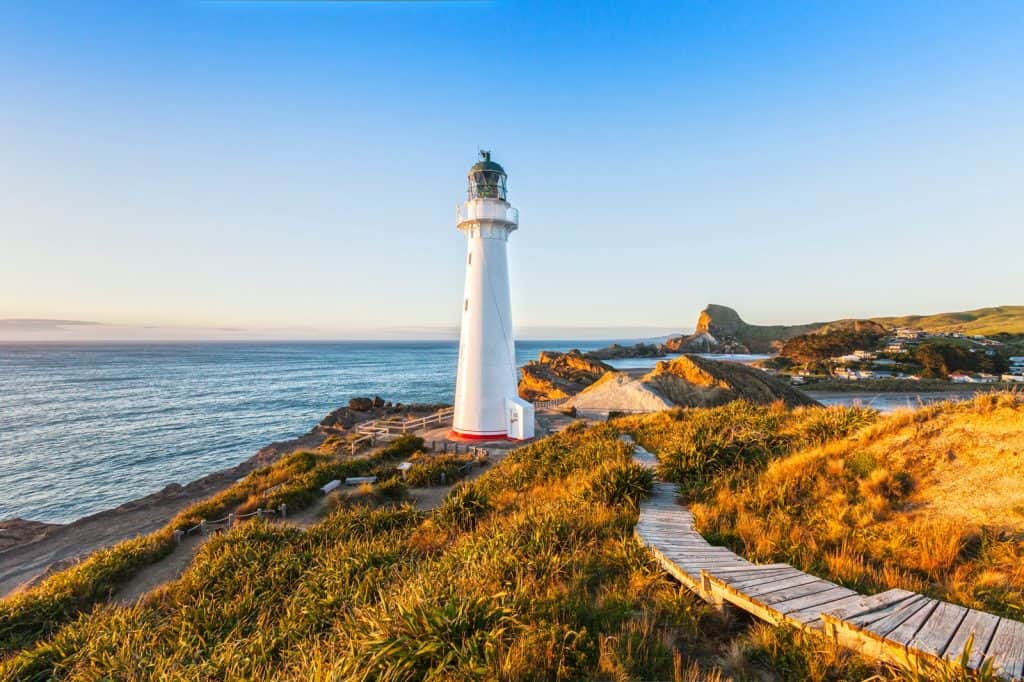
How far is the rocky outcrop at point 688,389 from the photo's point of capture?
24.4 metres

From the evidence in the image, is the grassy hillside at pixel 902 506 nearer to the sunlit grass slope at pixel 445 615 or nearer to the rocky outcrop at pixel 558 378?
the sunlit grass slope at pixel 445 615

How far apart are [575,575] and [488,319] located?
1462 centimetres

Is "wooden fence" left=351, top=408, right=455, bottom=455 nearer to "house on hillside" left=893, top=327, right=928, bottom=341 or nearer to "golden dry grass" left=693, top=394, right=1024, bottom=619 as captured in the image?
"golden dry grass" left=693, top=394, right=1024, bottom=619

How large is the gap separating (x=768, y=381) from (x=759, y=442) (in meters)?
20.9

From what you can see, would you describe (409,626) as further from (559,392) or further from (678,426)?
(559,392)

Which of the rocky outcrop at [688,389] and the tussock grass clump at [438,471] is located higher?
the rocky outcrop at [688,389]

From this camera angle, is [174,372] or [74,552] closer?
[74,552]

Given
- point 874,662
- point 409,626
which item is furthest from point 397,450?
point 874,662

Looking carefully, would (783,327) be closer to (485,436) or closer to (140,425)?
(485,436)

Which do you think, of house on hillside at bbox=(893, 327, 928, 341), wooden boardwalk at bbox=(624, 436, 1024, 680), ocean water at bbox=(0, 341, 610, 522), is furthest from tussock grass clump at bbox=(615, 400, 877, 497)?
house on hillside at bbox=(893, 327, 928, 341)

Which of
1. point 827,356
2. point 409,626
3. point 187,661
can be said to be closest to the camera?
point 409,626

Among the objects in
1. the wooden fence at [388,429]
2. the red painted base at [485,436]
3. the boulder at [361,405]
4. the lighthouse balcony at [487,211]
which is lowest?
the boulder at [361,405]

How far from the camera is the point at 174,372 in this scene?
74.4 m

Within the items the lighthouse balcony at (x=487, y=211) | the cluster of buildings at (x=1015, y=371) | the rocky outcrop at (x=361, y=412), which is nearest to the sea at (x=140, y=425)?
the rocky outcrop at (x=361, y=412)
